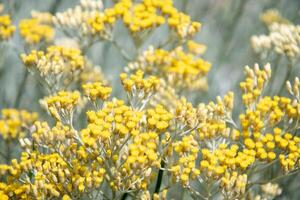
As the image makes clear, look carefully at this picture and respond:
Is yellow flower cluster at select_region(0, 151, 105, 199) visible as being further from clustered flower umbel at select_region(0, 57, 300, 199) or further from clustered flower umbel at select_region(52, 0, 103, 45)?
clustered flower umbel at select_region(52, 0, 103, 45)

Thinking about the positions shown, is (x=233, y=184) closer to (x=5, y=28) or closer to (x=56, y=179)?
(x=56, y=179)

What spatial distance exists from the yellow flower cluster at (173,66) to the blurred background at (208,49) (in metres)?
0.63

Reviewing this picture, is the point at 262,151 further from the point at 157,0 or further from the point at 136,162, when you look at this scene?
the point at 157,0

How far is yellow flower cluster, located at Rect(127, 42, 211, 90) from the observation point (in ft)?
7.93

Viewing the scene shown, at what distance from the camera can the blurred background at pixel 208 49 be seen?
3.31m

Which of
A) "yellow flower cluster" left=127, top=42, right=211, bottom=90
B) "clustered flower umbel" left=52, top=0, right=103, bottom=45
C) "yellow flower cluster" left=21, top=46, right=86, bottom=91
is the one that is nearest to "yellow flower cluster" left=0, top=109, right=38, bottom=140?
"yellow flower cluster" left=21, top=46, right=86, bottom=91

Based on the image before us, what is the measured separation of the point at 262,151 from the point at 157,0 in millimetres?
953

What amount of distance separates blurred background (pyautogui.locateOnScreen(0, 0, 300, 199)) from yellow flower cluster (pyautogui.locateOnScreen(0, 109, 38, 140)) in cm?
50

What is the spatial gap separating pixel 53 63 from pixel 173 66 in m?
0.58

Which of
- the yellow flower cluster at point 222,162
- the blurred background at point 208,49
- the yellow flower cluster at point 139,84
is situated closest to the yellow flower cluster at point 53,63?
the yellow flower cluster at point 139,84

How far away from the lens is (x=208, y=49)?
4.20 metres

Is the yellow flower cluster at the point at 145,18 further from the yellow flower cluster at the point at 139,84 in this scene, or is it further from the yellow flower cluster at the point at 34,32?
the yellow flower cluster at the point at 139,84

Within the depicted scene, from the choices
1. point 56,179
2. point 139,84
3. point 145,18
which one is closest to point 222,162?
point 139,84

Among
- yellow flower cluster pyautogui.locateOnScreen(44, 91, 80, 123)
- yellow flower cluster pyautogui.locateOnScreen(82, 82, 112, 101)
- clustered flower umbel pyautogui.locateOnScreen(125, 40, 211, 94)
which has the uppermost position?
clustered flower umbel pyautogui.locateOnScreen(125, 40, 211, 94)
